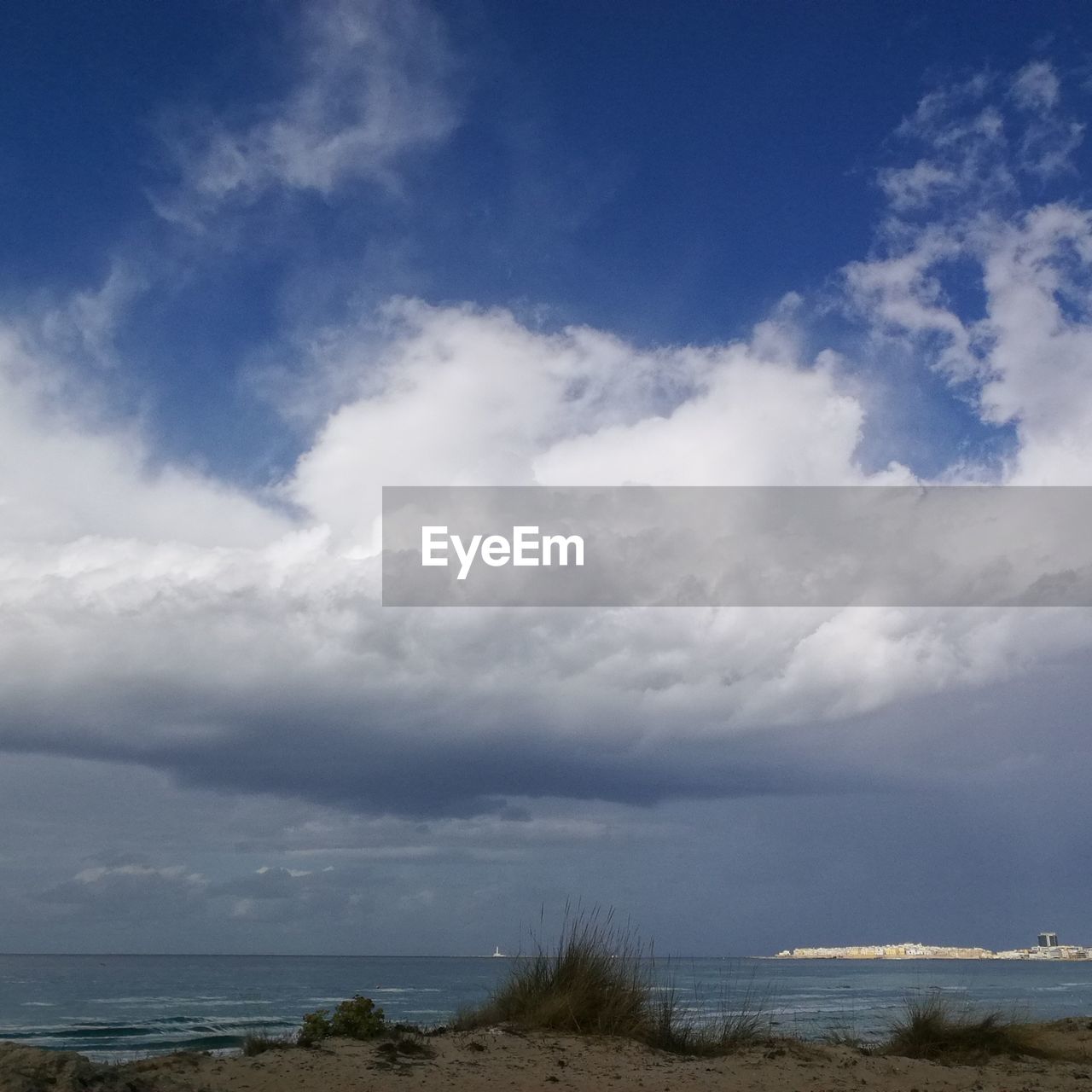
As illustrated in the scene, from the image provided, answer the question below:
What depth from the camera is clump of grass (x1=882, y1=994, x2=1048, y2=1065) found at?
1160 centimetres

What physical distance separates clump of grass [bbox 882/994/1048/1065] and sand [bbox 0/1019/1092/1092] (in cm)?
60

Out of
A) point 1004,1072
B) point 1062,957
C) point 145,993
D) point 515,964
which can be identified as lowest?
point 1062,957

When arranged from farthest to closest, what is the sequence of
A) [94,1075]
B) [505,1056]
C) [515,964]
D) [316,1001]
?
[316,1001], [515,964], [505,1056], [94,1075]

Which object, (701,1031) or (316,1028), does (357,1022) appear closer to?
(316,1028)

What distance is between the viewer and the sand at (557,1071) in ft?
28.2

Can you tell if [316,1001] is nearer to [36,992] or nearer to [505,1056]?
[36,992]

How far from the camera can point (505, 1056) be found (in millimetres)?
9773

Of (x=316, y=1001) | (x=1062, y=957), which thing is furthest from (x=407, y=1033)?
(x=1062, y=957)

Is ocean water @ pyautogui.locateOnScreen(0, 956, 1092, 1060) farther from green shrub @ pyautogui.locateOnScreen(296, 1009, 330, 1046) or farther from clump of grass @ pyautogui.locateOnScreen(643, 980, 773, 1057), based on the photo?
green shrub @ pyautogui.locateOnScreen(296, 1009, 330, 1046)

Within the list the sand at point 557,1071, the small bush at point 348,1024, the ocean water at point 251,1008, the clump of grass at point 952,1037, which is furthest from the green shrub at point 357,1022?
the clump of grass at point 952,1037

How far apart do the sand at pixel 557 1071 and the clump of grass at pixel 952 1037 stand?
1.98ft

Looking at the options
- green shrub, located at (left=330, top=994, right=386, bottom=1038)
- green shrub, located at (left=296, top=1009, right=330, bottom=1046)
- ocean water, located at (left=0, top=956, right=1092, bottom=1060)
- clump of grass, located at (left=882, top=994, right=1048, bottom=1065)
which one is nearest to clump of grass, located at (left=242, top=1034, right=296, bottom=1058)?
green shrub, located at (left=296, top=1009, right=330, bottom=1046)

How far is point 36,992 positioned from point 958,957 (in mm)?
157103

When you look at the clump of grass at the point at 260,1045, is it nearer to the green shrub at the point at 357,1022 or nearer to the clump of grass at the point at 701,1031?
the green shrub at the point at 357,1022
